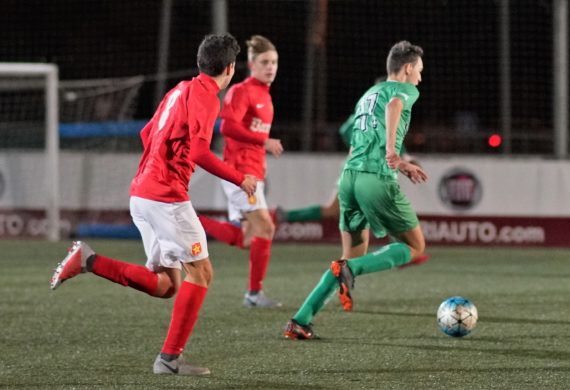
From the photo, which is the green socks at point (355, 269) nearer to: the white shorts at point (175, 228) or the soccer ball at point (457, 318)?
the soccer ball at point (457, 318)

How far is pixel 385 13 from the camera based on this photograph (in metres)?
19.0

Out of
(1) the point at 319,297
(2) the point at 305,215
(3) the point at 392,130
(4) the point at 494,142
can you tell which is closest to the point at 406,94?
(3) the point at 392,130

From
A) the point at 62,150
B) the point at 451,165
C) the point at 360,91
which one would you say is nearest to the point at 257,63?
the point at 451,165

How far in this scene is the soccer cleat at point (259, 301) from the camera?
8708 mm

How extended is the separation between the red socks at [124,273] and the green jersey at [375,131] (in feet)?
5.74

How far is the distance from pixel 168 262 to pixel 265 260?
2.89 meters

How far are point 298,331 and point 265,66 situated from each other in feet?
8.73

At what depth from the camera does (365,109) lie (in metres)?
7.20

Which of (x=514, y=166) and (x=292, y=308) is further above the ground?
(x=514, y=166)

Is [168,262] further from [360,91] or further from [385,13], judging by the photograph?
[360,91]

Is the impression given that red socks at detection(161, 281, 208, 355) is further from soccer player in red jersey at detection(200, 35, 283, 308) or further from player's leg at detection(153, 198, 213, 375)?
soccer player in red jersey at detection(200, 35, 283, 308)

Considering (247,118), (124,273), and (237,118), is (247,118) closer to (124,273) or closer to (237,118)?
(237,118)

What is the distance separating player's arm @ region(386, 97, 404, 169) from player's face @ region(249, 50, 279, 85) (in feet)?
7.03

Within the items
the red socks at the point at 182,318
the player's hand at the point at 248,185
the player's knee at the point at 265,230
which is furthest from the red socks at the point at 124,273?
the player's knee at the point at 265,230
